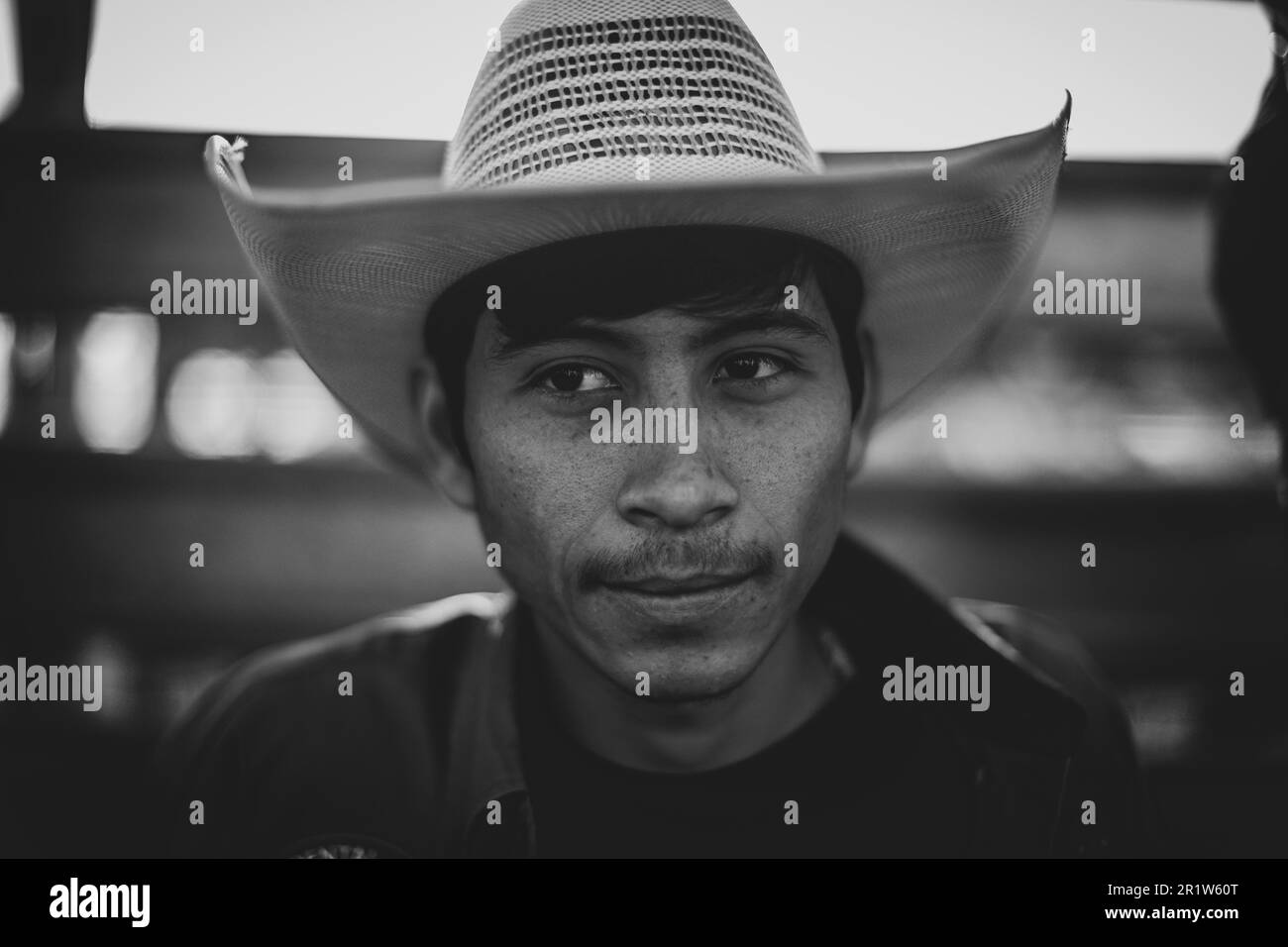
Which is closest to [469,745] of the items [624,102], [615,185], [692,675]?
[692,675]

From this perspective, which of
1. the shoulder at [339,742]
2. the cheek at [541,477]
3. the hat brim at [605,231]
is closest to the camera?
the hat brim at [605,231]

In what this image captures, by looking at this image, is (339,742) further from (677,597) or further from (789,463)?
(789,463)

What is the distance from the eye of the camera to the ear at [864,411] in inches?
57.9

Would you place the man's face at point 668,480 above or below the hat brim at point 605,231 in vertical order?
below

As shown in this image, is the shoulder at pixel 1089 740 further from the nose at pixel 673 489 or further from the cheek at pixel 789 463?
the nose at pixel 673 489

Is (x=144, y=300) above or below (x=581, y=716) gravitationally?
above

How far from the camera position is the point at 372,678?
1.65 metres

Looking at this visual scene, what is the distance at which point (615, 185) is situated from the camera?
111 centimetres

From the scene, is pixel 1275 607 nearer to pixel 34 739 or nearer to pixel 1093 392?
pixel 1093 392

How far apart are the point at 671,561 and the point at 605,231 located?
Answer: 47 cm

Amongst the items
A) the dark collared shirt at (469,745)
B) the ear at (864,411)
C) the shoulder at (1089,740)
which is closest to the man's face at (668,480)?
the ear at (864,411)

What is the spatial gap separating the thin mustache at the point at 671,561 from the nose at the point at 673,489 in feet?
0.10
